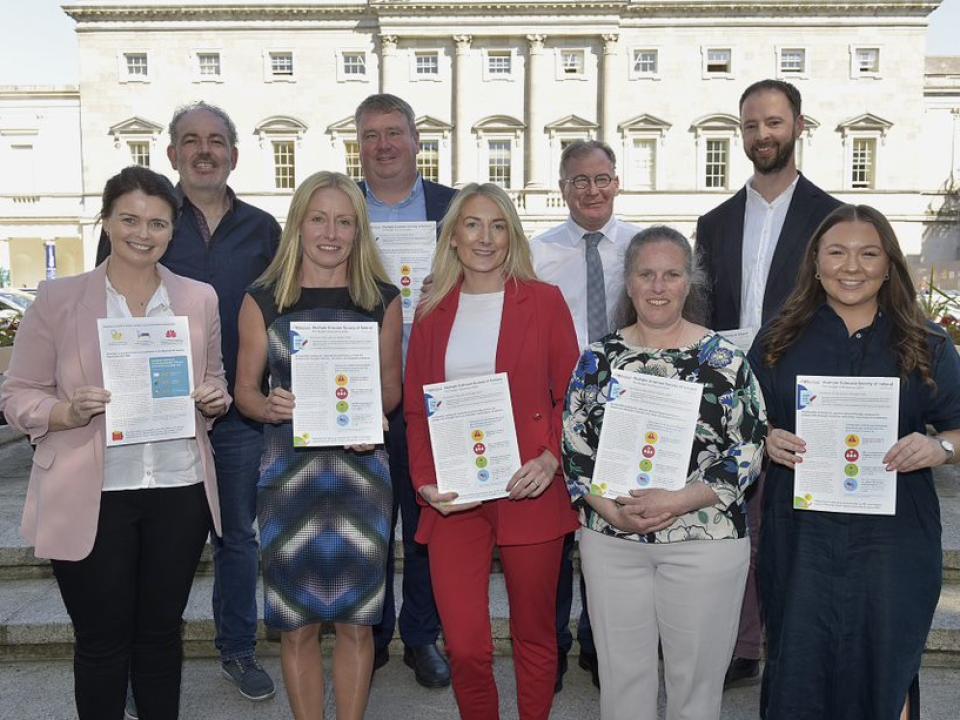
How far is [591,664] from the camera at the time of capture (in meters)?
3.96

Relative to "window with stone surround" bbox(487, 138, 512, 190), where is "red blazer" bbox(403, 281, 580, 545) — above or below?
below

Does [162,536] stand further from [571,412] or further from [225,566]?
[571,412]

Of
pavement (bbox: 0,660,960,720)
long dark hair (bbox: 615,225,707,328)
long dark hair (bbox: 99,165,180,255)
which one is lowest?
pavement (bbox: 0,660,960,720)

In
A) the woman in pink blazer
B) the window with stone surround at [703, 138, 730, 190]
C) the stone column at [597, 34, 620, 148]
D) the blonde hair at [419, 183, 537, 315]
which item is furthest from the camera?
the window with stone surround at [703, 138, 730, 190]

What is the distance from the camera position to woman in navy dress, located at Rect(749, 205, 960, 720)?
2.61 metres

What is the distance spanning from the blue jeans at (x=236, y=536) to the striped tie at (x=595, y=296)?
1.72 meters

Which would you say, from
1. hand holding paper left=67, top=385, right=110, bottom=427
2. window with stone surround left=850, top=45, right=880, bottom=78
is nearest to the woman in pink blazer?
hand holding paper left=67, top=385, right=110, bottom=427

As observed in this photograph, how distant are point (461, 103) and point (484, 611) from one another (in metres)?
36.7

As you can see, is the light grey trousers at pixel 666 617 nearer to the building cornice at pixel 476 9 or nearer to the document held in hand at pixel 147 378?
the document held in hand at pixel 147 378

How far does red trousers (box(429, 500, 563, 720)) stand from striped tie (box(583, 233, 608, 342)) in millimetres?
1340

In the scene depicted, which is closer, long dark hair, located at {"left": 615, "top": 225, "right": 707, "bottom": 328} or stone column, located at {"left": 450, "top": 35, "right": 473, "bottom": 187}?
long dark hair, located at {"left": 615, "top": 225, "right": 707, "bottom": 328}

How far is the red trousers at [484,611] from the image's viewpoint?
2.94 metres

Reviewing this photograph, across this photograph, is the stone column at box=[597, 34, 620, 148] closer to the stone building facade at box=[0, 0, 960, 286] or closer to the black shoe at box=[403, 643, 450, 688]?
the stone building facade at box=[0, 0, 960, 286]

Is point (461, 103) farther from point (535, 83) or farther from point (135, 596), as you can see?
point (135, 596)
